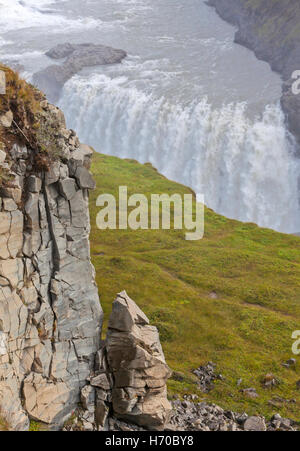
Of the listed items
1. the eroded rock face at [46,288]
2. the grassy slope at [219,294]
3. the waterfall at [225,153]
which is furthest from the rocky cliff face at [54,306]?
the waterfall at [225,153]

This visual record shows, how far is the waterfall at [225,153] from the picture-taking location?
236 feet

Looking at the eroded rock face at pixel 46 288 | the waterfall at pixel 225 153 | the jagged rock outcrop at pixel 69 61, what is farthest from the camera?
the jagged rock outcrop at pixel 69 61

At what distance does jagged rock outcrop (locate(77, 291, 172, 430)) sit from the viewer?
1972 centimetres

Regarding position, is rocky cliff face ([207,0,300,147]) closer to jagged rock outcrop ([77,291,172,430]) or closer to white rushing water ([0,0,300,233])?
white rushing water ([0,0,300,233])

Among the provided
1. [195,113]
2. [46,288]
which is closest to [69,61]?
[195,113]

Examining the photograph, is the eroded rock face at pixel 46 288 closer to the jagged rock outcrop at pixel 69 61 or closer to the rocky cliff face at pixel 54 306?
the rocky cliff face at pixel 54 306

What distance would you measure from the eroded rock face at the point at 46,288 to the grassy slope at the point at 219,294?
25.1ft

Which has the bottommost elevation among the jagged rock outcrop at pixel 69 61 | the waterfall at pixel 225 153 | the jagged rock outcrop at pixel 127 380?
the jagged rock outcrop at pixel 127 380

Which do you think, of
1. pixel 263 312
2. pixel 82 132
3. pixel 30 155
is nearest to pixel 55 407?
pixel 30 155

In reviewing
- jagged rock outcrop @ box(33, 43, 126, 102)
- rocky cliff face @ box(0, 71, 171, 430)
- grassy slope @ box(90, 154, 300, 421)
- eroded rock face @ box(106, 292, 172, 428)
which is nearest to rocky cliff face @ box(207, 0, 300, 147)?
jagged rock outcrop @ box(33, 43, 126, 102)

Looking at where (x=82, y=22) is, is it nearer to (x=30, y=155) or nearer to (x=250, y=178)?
(x=250, y=178)

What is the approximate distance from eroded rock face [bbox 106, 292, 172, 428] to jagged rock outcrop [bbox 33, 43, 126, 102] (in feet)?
266

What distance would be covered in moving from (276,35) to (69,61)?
45.0 m

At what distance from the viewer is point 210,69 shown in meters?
92.9
